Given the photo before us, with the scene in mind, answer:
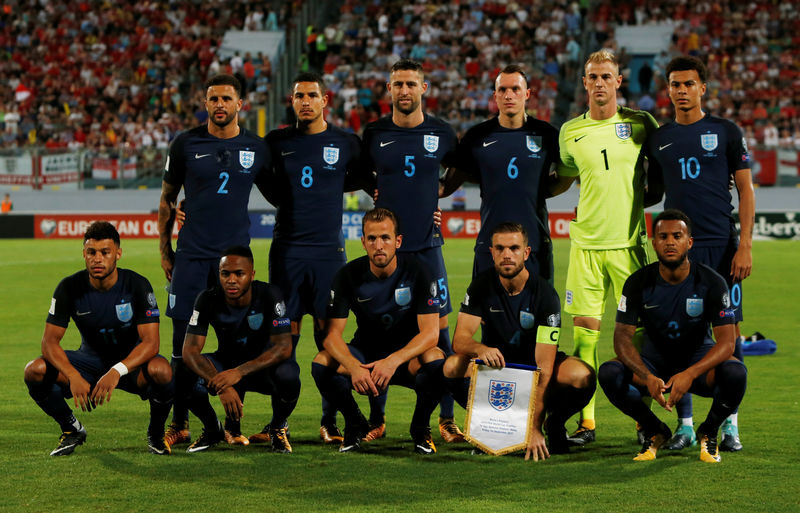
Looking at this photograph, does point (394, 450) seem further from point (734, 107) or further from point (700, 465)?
point (734, 107)

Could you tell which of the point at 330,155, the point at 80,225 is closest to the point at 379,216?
the point at 330,155

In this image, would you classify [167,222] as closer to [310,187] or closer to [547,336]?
[310,187]

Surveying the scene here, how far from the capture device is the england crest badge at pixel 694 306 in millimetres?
6062

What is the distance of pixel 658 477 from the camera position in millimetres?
5547

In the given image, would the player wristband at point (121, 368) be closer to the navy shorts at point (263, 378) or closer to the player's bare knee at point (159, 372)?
the player's bare knee at point (159, 372)

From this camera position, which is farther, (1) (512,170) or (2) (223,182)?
(1) (512,170)

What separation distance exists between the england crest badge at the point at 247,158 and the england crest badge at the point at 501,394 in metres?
2.06

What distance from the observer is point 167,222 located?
6.76m

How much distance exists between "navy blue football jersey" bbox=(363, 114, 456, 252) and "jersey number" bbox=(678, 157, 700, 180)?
4.96 ft

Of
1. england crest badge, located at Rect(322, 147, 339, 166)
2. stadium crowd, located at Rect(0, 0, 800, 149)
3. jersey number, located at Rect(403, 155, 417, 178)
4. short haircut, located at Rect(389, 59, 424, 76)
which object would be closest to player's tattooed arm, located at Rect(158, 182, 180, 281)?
england crest badge, located at Rect(322, 147, 339, 166)

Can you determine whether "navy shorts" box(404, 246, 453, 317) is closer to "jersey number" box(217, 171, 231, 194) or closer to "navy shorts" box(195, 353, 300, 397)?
"navy shorts" box(195, 353, 300, 397)

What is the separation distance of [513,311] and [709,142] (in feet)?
5.16

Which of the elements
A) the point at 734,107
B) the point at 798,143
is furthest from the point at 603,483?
the point at 734,107

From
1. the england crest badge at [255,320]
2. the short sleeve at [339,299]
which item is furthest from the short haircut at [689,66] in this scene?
the england crest badge at [255,320]
